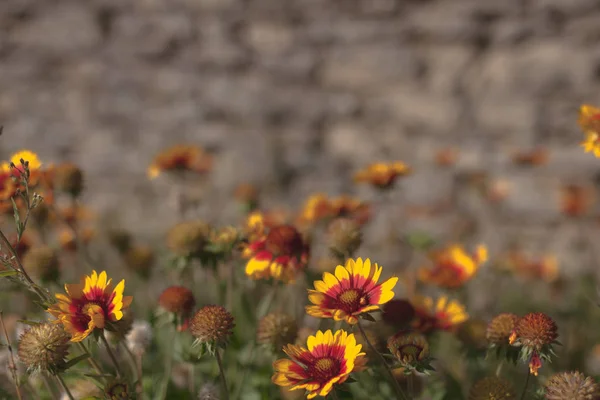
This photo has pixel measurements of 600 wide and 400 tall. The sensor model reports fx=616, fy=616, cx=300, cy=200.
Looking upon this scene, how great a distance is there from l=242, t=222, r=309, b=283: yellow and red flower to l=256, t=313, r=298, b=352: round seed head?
9cm

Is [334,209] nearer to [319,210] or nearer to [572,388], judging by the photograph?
[319,210]

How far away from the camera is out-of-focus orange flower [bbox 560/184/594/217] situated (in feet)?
10.2

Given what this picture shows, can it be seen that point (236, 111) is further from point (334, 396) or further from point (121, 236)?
point (334, 396)

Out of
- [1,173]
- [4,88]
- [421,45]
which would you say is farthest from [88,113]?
[1,173]

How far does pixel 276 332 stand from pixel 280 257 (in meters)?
0.17

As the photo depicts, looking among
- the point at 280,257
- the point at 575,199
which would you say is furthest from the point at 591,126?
the point at 575,199

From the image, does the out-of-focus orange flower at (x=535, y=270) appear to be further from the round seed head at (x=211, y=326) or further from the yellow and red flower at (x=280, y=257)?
the round seed head at (x=211, y=326)

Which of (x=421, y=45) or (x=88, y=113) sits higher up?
(x=88, y=113)

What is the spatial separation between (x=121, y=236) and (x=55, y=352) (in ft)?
3.54

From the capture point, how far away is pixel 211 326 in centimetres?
112

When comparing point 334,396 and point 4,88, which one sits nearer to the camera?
point 334,396

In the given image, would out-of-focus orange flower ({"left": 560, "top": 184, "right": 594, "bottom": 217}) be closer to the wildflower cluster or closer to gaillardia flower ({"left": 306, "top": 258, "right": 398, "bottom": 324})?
the wildflower cluster

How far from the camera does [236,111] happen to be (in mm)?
3791

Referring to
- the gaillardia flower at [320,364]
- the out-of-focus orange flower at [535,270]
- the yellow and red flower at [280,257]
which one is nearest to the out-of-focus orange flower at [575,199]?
the out-of-focus orange flower at [535,270]
